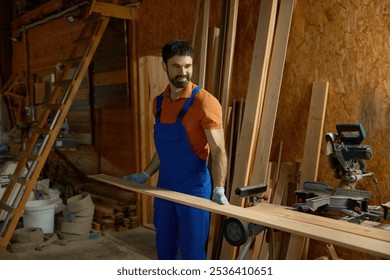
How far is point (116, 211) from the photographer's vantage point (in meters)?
4.06

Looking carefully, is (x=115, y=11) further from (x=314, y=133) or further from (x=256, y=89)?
(x=314, y=133)

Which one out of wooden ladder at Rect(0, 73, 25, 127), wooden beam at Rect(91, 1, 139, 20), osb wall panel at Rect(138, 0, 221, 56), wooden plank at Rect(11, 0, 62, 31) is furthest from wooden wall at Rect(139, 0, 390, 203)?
wooden ladder at Rect(0, 73, 25, 127)

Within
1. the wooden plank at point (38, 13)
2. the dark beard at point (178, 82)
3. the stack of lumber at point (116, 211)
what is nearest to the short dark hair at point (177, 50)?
the dark beard at point (178, 82)

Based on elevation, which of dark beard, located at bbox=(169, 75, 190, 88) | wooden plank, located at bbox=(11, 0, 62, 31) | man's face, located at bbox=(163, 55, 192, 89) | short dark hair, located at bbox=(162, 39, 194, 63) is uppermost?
wooden plank, located at bbox=(11, 0, 62, 31)

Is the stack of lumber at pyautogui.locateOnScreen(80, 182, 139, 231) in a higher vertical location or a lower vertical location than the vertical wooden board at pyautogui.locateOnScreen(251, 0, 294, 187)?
lower

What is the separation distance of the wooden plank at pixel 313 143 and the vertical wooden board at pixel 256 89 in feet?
1.18

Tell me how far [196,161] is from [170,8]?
213cm

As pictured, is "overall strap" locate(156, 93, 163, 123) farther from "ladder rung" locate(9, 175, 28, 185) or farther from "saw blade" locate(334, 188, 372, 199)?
"ladder rung" locate(9, 175, 28, 185)

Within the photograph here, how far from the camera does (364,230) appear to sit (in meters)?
1.47

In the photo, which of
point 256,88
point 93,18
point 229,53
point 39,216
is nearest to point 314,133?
point 256,88

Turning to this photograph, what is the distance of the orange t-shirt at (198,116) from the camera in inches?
76.4

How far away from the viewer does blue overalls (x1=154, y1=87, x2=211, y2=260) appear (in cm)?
202

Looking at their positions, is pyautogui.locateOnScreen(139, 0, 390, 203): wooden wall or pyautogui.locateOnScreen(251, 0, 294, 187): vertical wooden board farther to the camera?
pyautogui.locateOnScreen(251, 0, 294, 187): vertical wooden board

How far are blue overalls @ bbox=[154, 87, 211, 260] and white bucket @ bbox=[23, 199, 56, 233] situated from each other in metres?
2.18
